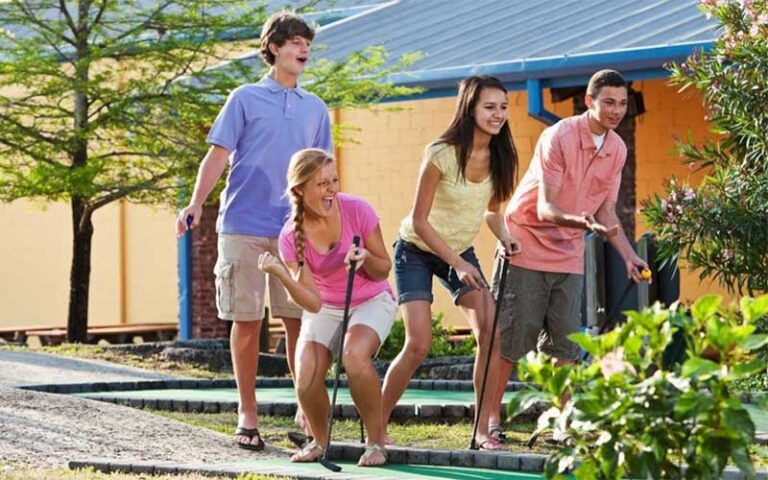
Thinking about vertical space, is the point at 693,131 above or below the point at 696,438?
above

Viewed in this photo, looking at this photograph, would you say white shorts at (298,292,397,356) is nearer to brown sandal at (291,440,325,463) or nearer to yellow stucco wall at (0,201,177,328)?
brown sandal at (291,440,325,463)

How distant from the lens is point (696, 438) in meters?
4.61

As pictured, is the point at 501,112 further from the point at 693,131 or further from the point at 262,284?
the point at 693,131

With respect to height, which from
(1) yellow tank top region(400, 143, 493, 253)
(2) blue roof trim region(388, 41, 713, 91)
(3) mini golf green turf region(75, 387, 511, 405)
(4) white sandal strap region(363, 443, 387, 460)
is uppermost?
(2) blue roof trim region(388, 41, 713, 91)

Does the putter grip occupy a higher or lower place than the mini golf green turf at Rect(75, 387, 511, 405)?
higher

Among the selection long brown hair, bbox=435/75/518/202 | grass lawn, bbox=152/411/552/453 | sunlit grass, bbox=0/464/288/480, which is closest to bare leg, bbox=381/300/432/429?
grass lawn, bbox=152/411/552/453

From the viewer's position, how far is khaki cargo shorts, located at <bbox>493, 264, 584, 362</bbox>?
8.62 m

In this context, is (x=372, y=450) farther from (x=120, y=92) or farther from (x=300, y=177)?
(x=120, y=92)

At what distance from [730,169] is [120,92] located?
738 cm

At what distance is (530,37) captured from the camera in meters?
18.6

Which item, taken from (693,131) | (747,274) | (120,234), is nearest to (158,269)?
(120,234)

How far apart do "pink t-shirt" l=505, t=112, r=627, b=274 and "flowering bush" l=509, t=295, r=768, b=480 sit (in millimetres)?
3778

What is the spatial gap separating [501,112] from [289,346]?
4.80 ft

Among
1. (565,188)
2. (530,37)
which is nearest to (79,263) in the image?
(530,37)
